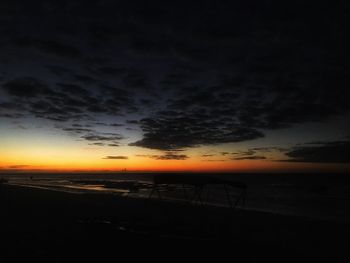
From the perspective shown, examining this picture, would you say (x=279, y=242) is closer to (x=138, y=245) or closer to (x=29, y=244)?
(x=138, y=245)

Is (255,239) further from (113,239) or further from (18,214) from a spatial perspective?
(18,214)

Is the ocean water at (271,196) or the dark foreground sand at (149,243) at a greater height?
the ocean water at (271,196)

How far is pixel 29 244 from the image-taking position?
14953 mm

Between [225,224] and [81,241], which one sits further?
[225,224]

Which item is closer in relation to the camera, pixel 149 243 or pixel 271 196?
pixel 149 243

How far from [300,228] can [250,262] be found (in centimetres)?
1281

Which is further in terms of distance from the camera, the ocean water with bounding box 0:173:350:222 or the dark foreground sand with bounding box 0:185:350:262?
the ocean water with bounding box 0:173:350:222

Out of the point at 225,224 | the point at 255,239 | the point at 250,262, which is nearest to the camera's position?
the point at 250,262

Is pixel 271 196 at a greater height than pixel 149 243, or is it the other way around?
pixel 271 196

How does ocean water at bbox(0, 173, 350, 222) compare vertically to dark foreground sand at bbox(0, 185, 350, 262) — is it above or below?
above

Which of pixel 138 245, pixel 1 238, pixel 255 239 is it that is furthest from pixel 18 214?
pixel 255 239

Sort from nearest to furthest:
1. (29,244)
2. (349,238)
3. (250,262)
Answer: (250,262) < (29,244) < (349,238)

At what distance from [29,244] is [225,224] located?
14167mm

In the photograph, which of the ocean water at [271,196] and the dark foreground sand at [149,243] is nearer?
the dark foreground sand at [149,243]
